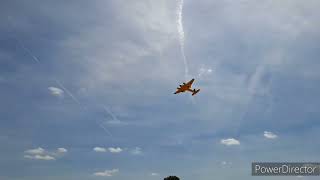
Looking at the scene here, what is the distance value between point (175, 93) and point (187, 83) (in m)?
8.23

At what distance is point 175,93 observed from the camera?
11325cm

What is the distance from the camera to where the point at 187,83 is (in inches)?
4692
